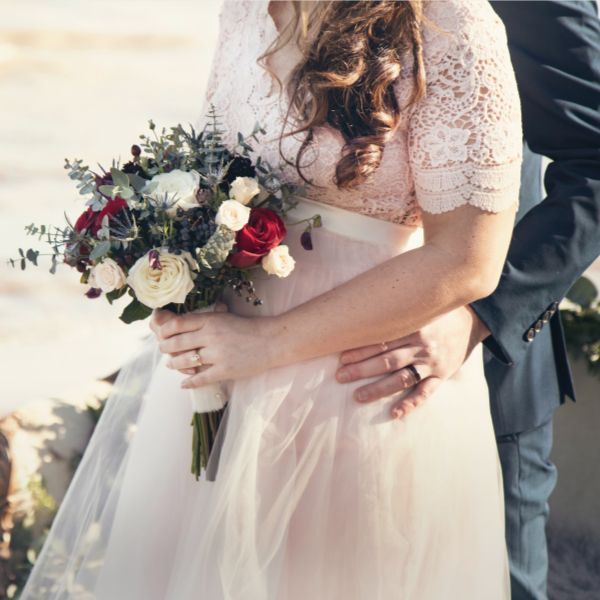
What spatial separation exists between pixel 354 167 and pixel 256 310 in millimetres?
376

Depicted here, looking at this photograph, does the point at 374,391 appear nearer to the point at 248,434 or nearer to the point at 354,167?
the point at 248,434

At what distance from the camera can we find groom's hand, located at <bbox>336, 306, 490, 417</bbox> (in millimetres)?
1125

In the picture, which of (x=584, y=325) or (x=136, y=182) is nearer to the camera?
(x=136, y=182)

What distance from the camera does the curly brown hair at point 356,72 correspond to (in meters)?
1.02

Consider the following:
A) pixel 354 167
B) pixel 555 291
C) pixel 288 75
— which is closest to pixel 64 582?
pixel 354 167

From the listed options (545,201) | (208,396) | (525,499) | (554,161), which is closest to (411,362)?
(208,396)

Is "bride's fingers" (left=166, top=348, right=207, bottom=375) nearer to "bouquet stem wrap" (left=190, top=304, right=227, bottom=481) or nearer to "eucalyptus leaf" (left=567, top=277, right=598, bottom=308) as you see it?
"bouquet stem wrap" (left=190, top=304, right=227, bottom=481)

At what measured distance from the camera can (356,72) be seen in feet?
3.39

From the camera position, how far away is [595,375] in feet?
8.09

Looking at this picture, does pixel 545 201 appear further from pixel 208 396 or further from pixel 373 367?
pixel 208 396

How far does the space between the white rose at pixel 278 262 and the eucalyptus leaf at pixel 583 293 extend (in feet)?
6.74

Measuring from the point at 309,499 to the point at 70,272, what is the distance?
3.25 meters

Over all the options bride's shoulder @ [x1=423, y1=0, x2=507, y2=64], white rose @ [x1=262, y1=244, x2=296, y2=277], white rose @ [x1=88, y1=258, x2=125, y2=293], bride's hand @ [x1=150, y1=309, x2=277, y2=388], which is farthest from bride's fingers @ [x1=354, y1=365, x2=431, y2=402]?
bride's shoulder @ [x1=423, y1=0, x2=507, y2=64]

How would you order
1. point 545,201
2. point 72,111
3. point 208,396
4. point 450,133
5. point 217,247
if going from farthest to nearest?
point 72,111, point 545,201, point 208,396, point 450,133, point 217,247
